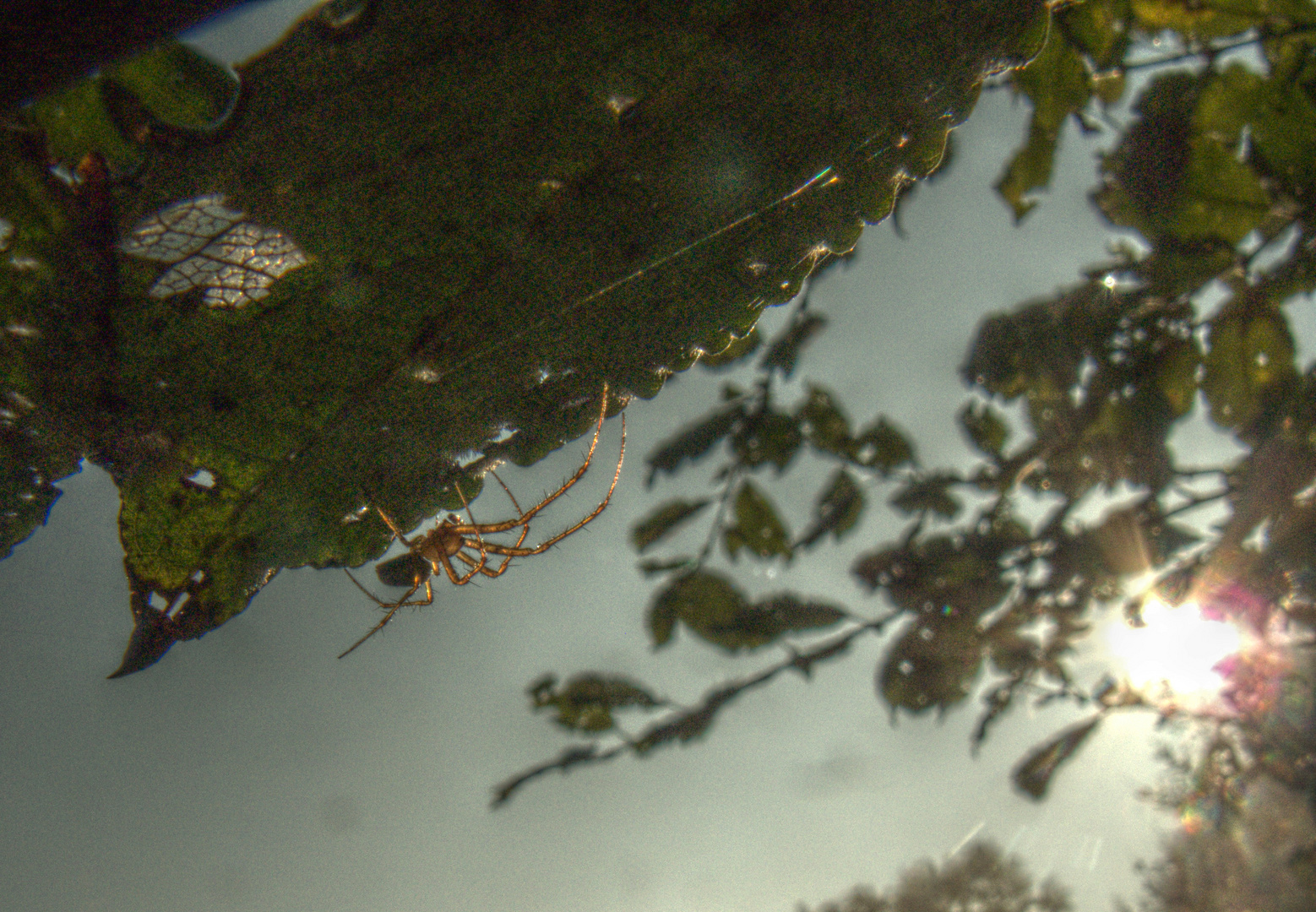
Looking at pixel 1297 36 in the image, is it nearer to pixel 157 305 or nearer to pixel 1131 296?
pixel 1131 296

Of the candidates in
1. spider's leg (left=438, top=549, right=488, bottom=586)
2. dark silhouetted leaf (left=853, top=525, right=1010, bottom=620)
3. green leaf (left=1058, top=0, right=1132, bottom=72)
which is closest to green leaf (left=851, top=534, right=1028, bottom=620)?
dark silhouetted leaf (left=853, top=525, right=1010, bottom=620)

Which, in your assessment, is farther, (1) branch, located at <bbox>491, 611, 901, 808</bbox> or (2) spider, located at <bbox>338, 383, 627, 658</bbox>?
(1) branch, located at <bbox>491, 611, 901, 808</bbox>

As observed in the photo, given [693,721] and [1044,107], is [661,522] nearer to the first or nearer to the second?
[693,721]

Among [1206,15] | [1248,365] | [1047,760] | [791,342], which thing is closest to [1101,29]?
[1206,15]

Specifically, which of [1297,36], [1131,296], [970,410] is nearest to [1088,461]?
[970,410]

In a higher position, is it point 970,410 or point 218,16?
point 970,410

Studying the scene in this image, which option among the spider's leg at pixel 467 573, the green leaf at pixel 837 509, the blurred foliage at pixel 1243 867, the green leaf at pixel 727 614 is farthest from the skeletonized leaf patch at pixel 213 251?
the blurred foliage at pixel 1243 867

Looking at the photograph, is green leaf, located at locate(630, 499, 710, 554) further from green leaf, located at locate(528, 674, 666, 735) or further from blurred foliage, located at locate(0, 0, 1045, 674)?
blurred foliage, located at locate(0, 0, 1045, 674)
